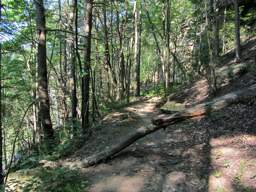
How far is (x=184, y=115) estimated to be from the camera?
7035 millimetres

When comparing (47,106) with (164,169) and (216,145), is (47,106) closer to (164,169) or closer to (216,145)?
(164,169)

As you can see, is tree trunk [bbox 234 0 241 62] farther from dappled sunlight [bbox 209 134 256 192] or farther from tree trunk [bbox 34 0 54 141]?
tree trunk [bbox 34 0 54 141]

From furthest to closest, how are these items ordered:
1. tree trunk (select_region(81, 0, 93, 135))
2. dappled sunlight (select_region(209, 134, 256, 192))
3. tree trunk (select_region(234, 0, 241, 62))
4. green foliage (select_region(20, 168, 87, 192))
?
tree trunk (select_region(234, 0, 241, 62)) → tree trunk (select_region(81, 0, 93, 135)) → green foliage (select_region(20, 168, 87, 192)) → dappled sunlight (select_region(209, 134, 256, 192))

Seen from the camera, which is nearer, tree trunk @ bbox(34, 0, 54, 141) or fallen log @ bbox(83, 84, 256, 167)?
fallen log @ bbox(83, 84, 256, 167)

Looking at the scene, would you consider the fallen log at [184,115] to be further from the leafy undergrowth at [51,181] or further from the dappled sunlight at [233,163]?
the dappled sunlight at [233,163]

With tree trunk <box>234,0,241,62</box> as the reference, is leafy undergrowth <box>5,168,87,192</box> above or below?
below

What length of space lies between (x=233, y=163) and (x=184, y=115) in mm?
1493

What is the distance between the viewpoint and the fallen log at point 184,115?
6.83 metres

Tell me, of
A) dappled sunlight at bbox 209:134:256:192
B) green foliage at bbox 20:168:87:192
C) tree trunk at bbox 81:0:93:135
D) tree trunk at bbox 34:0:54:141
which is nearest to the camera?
dappled sunlight at bbox 209:134:256:192

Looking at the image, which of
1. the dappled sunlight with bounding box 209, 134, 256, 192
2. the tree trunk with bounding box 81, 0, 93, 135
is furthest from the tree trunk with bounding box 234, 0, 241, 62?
the dappled sunlight with bounding box 209, 134, 256, 192

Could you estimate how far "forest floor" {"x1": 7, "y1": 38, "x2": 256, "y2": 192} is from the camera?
593 cm

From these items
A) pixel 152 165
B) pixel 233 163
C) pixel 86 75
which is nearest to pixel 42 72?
pixel 86 75

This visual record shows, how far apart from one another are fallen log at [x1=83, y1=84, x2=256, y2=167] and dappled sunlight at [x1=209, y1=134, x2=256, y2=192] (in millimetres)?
920

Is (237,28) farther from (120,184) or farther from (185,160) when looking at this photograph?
(120,184)
